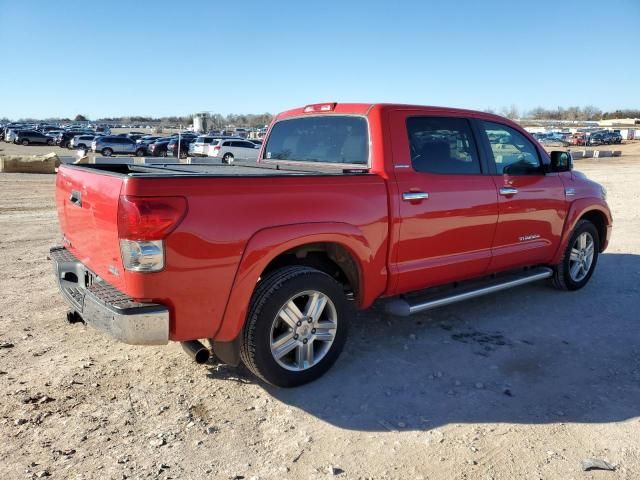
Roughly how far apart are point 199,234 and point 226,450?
1216mm

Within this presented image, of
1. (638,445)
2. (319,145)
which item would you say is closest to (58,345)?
(319,145)

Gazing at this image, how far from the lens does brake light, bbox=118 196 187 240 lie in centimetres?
287

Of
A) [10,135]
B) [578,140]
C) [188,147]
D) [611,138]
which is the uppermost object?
[611,138]

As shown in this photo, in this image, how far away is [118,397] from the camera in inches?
139

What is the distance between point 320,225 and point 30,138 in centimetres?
5814

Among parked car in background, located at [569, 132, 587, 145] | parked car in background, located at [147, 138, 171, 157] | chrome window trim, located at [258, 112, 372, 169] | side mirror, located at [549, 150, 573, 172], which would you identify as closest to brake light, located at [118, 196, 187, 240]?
chrome window trim, located at [258, 112, 372, 169]

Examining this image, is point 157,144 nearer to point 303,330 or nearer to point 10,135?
point 10,135

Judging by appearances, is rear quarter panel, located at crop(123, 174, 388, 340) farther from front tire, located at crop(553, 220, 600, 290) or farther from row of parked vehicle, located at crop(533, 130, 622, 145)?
row of parked vehicle, located at crop(533, 130, 622, 145)

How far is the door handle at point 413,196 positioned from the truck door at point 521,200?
1.02 m

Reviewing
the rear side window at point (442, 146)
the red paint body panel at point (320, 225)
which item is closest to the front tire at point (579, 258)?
the red paint body panel at point (320, 225)

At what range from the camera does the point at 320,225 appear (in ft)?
11.6

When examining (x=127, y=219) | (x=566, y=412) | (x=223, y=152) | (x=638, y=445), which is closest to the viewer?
(x=127, y=219)

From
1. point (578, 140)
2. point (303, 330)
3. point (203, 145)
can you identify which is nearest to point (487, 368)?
point (303, 330)

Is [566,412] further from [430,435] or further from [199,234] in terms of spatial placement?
[199,234]
